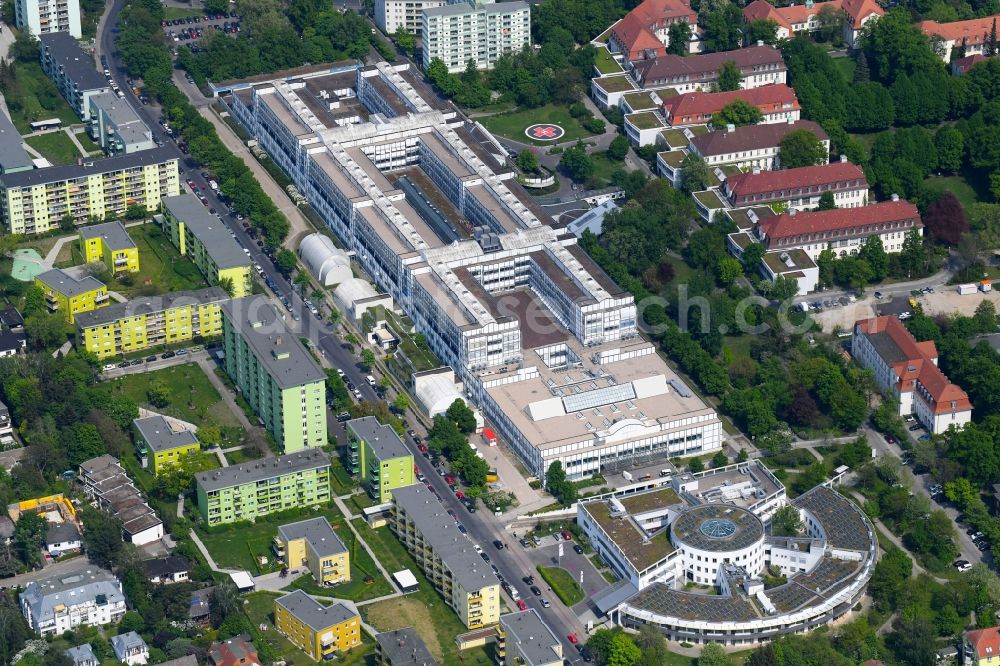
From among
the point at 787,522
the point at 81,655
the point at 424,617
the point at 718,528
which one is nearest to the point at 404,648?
the point at 424,617

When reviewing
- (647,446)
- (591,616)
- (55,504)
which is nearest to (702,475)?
(647,446)

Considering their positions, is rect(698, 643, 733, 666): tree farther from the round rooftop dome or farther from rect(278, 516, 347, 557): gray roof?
rect(278, 516, 347, 557): gray roof

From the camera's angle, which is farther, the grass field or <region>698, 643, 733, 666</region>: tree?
the grass field

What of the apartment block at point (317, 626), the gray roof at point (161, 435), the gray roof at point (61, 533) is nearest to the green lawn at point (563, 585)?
the apartment block at point (317, 626)

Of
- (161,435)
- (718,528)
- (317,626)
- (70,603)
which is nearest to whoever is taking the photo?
(317,626)

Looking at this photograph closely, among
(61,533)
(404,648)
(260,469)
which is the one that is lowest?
(61,533)

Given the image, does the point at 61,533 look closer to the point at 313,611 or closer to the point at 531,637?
the point at 313,611

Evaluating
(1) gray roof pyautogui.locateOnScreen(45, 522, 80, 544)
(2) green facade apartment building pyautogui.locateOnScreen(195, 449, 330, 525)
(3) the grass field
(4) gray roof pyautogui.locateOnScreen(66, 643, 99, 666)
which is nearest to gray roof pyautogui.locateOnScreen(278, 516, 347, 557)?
(3) the grass field
